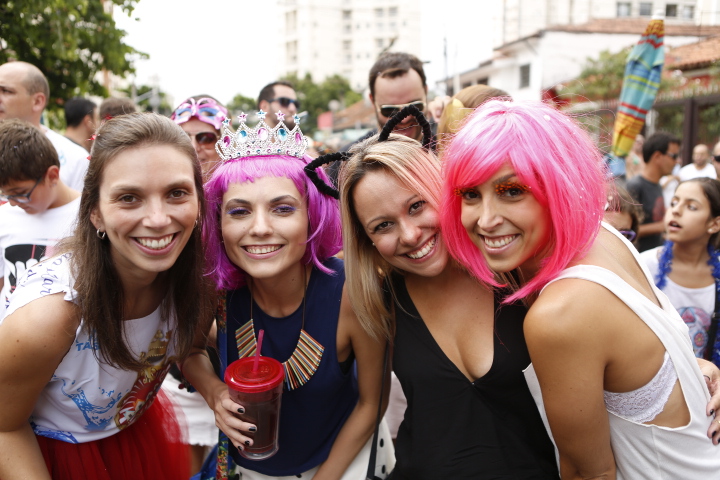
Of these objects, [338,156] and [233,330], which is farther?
[233,330]

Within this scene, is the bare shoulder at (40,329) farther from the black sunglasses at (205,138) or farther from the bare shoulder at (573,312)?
the black sunglasses at (205,138)

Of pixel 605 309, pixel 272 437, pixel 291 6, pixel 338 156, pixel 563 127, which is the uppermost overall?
pixel 291 6

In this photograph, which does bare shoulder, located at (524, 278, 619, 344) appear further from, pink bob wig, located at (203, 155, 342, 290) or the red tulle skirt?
the red tulle skirt

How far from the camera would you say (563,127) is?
1.67m

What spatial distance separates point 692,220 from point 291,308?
278 cm

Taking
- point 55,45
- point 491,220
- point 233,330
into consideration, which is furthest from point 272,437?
point 55,45

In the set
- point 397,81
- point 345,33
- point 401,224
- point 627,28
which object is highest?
point 345,33

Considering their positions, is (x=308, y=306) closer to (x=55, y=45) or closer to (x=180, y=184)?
(x=180, y=184)

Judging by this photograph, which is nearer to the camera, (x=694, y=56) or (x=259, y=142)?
(x=259, y=142)

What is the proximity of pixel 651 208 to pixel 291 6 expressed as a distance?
8560 centimetres

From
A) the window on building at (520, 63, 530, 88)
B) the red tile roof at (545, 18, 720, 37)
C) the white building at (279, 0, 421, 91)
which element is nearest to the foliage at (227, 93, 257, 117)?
the white building at (279, 0, 421, 91)

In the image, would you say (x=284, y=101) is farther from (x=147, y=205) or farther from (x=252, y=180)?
(x=147, y=205)

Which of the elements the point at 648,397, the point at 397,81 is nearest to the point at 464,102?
the point at 397,81

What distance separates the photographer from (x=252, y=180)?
7.09 feet
